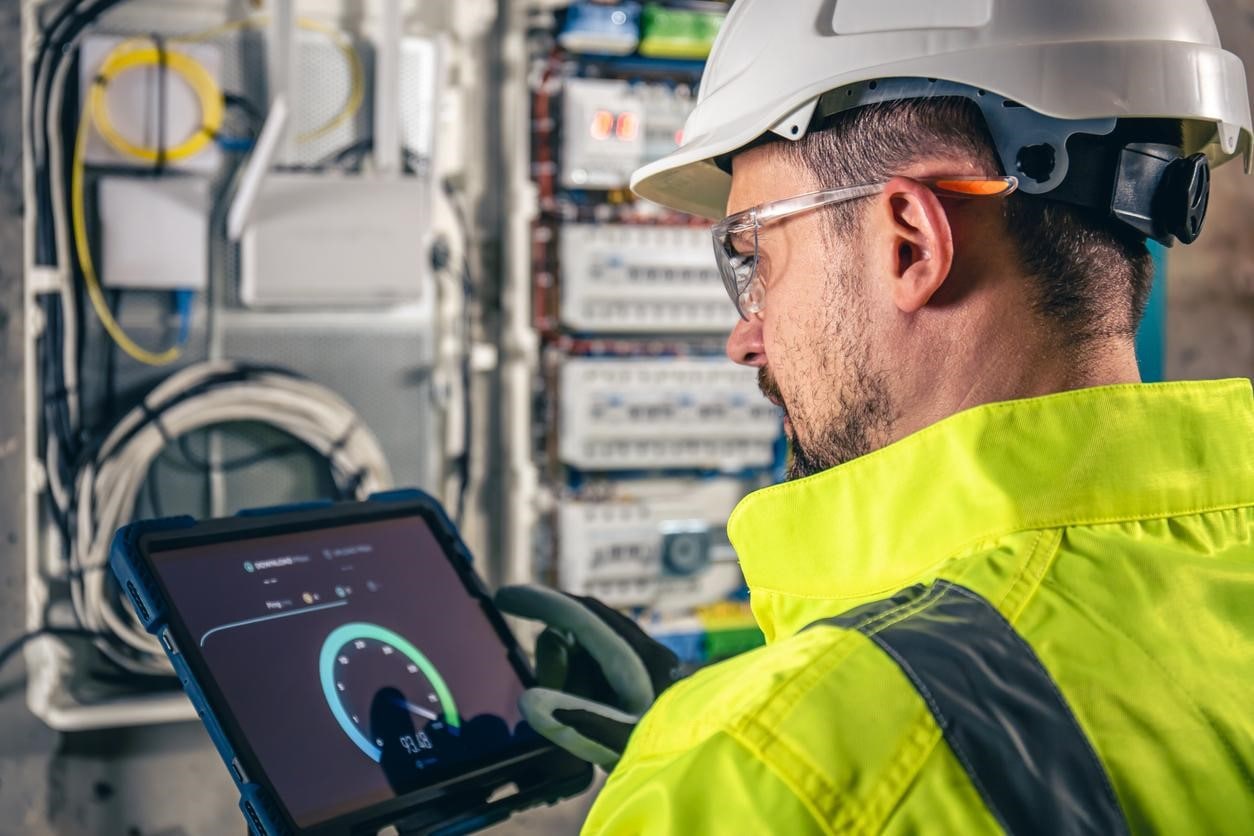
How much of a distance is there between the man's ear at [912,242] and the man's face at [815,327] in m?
0.03

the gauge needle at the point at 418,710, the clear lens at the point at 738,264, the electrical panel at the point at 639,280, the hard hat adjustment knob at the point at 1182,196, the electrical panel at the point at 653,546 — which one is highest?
the hard hat adjustment knob at the point at 1182,196

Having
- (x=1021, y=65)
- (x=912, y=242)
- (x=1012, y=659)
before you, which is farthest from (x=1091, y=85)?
(x=1012, y=659)

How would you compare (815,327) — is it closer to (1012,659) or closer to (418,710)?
(1012,659)

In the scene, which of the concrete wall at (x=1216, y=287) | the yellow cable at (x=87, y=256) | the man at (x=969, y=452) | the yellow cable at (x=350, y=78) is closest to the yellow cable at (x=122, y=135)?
the yellow cable at (x=87, y=256)

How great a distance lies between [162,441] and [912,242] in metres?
1.74

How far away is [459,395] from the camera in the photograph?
8.04ft

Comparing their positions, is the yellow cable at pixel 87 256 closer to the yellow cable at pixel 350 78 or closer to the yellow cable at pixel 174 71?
the yellow cable at pixel 174 71

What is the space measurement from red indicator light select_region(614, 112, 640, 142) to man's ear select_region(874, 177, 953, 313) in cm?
164

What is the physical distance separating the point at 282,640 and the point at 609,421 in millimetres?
1396

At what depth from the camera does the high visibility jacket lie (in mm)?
597

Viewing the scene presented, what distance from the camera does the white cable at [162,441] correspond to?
7.28ft

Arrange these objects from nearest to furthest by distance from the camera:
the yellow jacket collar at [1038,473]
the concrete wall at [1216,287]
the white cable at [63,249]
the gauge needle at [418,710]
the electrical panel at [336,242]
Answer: the yellow jacket collar at [1038,473] → the gauge needle at [418,710] → the white cable at [63,249] → the electrical panel at [336,242] → the concrete wall at [1216,287]

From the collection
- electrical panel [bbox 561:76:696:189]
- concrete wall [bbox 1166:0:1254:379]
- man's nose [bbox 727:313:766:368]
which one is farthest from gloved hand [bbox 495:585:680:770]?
concrete wall [bbox 1166:0:1254:379]

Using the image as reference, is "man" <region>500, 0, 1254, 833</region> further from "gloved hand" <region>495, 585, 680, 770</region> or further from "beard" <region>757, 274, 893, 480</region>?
"gloved hand" <region>495, 585, 680, 770</region>
